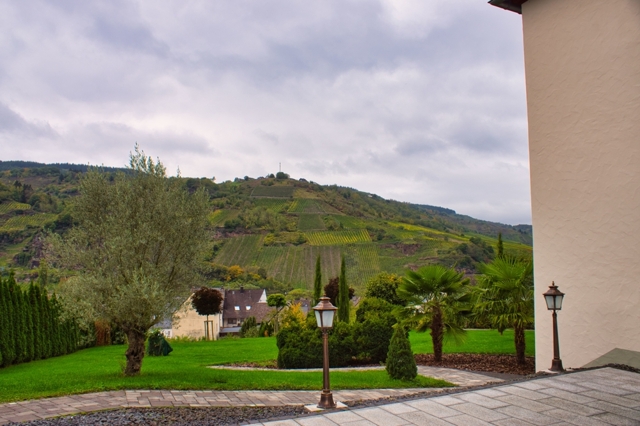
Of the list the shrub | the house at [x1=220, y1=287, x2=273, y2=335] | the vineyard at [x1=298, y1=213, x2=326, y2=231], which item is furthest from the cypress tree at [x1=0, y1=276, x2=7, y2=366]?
the vineyard at [x1=298, y1=213, x2=326, y2=231]

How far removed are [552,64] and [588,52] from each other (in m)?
0.63

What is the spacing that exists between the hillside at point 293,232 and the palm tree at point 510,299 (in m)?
27.1

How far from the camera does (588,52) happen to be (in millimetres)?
6891

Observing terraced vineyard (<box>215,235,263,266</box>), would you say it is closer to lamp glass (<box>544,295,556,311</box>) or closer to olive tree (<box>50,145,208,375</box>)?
olive tree (<box>50,145,208,375</box>)

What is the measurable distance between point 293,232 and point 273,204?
13.7m

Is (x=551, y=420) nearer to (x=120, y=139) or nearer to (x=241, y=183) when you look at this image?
(x=120, y=139)

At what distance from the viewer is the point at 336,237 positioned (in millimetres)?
63594

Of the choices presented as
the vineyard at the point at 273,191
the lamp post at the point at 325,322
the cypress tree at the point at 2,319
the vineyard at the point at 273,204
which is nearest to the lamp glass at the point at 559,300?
the lamp post at the point at 325,322

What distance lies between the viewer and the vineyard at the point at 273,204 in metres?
75.4

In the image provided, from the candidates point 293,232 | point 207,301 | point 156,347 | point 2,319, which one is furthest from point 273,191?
point 2,319

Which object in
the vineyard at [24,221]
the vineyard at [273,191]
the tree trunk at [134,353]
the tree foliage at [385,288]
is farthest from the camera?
the vineyard at [273,191]

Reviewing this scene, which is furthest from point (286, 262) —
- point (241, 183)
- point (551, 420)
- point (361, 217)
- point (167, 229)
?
point (551, 420)

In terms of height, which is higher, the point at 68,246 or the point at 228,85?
the point at 228,85

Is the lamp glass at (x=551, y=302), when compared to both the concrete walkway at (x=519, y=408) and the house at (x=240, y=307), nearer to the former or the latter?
the concrete walkway at (x=519, y=408)
